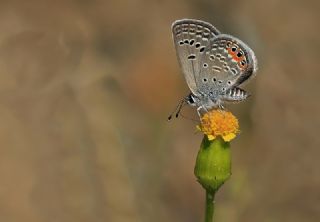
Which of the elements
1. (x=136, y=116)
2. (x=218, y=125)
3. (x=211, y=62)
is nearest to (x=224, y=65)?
(x=211, y=62)

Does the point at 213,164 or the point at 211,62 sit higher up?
the point at 211,62

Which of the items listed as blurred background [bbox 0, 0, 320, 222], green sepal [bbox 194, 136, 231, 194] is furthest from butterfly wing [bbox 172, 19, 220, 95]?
blurred background [bbox 0, 0, 320, 222]

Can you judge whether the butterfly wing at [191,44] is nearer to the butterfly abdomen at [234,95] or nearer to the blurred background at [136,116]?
the butterfly abdomen at [234,95]

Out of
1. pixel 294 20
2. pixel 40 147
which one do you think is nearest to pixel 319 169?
pixel 294 20

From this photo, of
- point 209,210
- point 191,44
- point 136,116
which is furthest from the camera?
point 136,116

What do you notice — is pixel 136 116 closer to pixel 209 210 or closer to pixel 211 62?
pixel 211 62

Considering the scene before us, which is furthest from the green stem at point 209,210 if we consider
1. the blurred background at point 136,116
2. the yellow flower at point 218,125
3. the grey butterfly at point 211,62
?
the blurred background at point 136,116

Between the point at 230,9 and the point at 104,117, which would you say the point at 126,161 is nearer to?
the point at 104,117
